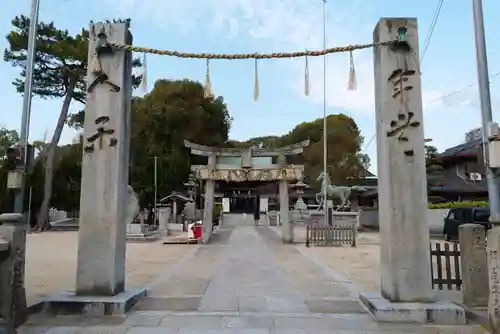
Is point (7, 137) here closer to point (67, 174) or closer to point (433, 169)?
point (67, 174)

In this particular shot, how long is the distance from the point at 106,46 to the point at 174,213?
26676 millimetres

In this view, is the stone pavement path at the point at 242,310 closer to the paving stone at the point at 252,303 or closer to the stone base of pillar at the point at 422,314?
the paving stone at the point at 252,303

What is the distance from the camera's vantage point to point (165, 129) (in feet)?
126

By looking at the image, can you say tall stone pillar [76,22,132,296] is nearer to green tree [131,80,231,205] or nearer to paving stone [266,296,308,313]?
paving stone [266,296,308,313]

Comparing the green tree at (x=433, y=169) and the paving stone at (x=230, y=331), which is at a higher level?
the green tree at (x=433, y=169)

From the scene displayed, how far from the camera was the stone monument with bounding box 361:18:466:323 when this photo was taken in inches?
228

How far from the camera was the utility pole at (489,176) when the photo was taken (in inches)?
193

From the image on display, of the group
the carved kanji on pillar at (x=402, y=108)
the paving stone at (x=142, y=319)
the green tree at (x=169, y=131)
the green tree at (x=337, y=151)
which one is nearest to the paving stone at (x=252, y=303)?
the paving stone at (x=142, y=319)

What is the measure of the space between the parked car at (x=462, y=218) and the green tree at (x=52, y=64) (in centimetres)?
1928

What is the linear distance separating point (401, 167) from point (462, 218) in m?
15.4

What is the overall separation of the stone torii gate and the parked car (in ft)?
24.8

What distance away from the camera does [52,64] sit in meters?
26.6

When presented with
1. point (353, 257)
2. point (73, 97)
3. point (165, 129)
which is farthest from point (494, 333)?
point (165, 129)

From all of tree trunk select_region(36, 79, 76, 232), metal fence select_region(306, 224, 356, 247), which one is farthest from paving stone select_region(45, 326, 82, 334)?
tree trunk select_region(36, 79, 76, 232)
